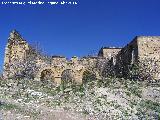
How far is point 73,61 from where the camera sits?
134ft

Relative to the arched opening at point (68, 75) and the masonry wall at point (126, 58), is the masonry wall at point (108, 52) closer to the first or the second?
the masonry wall at point (126, 58)

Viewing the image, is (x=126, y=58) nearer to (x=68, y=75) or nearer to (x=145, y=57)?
(x=145, y=57)

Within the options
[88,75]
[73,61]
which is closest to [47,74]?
[73,61]

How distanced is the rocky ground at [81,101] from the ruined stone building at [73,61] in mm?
4695

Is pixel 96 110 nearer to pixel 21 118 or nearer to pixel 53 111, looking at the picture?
pixel 53 111

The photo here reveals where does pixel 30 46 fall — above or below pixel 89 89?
above

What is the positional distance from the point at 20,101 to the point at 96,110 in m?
4.44

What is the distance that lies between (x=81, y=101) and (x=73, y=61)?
12.7 metres

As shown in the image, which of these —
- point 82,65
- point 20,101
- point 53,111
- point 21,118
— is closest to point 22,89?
point 20,101

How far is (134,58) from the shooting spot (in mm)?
38938

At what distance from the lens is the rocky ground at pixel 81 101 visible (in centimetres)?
2511

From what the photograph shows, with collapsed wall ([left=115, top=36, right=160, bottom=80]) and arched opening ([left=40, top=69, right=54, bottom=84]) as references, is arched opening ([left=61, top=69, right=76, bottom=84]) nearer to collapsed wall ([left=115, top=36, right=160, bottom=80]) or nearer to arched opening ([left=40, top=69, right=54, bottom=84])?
arched opening ([left=40, top=69, right=54, bottom=84])

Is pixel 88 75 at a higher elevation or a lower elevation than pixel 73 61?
lower

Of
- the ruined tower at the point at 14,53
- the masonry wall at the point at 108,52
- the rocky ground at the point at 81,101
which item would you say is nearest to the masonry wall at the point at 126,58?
the masonry wall at the point at 108,52
